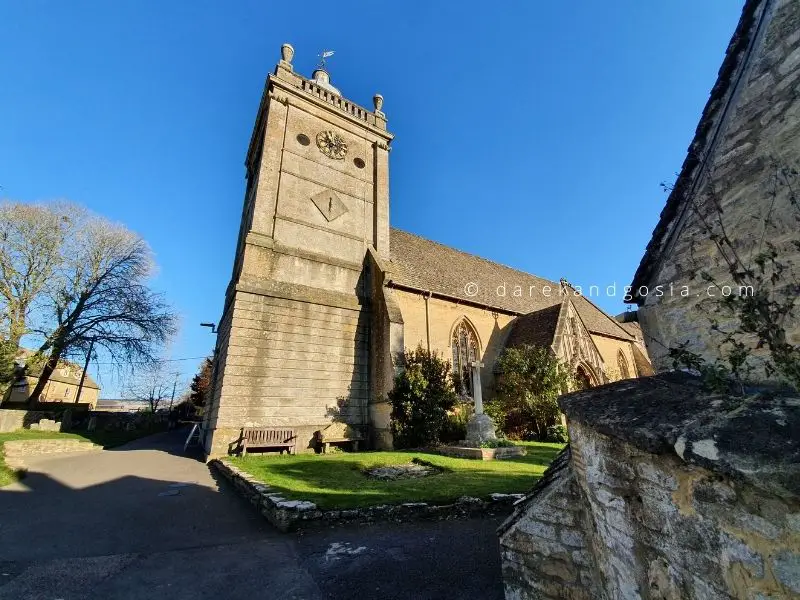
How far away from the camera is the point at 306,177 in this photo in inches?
669

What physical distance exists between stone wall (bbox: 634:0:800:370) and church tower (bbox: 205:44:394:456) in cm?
1141

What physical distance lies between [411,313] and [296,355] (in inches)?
223

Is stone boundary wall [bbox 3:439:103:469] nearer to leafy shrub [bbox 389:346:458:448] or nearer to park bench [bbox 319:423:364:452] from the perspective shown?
park bench [bbox 319:423:364:452]

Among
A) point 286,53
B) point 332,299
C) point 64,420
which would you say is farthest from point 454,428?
point 64,420

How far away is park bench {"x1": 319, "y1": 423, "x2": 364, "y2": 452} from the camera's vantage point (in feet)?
43.1

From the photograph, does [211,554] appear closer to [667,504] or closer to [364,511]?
[364,511]

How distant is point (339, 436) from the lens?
44.4 feet

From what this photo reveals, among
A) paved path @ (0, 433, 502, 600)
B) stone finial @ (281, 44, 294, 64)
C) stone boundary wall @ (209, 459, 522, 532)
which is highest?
stone finial @ (281, 44, 294, 64)

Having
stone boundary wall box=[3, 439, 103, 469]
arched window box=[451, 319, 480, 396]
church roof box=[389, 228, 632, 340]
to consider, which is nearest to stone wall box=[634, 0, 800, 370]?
church roof box=[389, 228, 632, 340]

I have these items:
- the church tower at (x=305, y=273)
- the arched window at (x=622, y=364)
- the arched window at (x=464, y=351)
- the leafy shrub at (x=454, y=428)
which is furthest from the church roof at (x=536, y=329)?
the arched window at (x=622, y=364)

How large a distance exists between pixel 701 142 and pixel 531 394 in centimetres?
1308

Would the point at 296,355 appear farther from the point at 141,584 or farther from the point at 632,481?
the point at 632,481

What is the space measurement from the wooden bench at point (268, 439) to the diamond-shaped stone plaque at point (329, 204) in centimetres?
928

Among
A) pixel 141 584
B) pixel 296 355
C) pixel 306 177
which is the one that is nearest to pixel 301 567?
pixel 141 584
